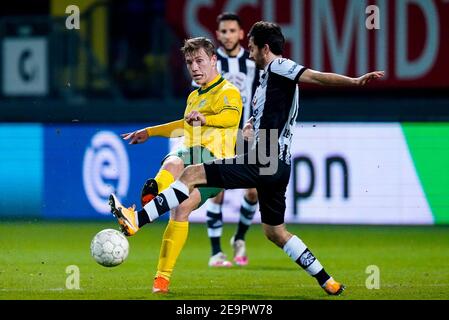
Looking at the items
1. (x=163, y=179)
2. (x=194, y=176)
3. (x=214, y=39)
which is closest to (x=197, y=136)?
(x=163, y=179)

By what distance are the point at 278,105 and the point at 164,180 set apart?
1.03m

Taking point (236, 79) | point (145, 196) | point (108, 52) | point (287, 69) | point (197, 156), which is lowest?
point (145, 196)

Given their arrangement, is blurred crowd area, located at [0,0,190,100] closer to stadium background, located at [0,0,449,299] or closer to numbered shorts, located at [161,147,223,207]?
stadium background, located at [0,0,449,299]

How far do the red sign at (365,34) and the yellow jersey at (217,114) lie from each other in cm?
650

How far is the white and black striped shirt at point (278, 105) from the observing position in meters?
8.04

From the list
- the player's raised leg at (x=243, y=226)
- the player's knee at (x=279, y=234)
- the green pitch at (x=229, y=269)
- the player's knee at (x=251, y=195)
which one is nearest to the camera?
the player's knee at (x=279, y=234)

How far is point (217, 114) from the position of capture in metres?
8.58

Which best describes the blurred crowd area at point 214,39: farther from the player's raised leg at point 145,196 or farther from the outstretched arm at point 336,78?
the outstretched arm at point 336,78

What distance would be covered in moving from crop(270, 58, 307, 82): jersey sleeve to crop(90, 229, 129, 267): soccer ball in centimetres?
152

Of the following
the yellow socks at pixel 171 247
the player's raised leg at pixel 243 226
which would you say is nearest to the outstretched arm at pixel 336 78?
the yellow socks at pixel 171 247

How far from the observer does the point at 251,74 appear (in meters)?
10.8

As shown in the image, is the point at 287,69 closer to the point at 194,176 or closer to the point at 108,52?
the point at 194,176
